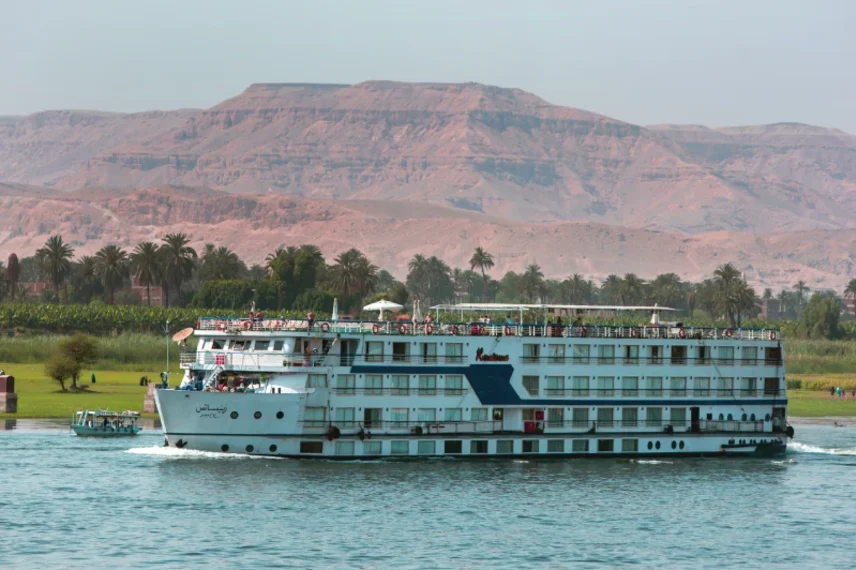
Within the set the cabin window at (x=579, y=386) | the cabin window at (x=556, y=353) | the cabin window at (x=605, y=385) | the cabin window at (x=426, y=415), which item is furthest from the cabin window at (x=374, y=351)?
the cabin window at (x=605, y=385)

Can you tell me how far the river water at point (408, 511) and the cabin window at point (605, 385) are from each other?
298 cm

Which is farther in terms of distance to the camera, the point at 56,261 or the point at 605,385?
the point at 56,261

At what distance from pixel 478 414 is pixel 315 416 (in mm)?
7098

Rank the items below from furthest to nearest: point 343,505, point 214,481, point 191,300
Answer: point 191,300 → point 214,481 → point 343,505

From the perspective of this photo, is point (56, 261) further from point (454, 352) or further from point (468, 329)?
point (454, 352)

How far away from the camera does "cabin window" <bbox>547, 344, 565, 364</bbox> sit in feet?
218

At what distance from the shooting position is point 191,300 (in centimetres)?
19625

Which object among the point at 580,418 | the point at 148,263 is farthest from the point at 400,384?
the point at 148,263

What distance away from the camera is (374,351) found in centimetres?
6384

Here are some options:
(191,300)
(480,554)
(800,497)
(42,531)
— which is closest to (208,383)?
(42,531)

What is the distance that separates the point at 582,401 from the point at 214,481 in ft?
56.9

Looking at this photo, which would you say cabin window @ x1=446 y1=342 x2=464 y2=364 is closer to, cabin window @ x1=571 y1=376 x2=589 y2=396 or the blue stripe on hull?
the blue stripe on hull

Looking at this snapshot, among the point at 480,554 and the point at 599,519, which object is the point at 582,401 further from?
the point at 480,554

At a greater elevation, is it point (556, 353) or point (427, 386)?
point (556, 353)
